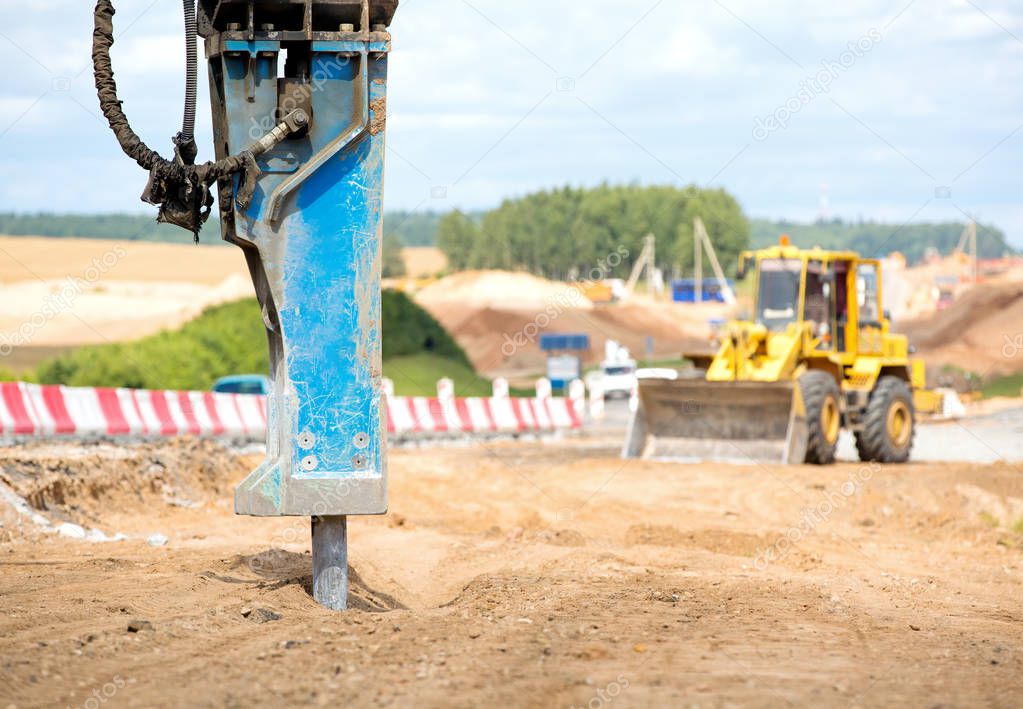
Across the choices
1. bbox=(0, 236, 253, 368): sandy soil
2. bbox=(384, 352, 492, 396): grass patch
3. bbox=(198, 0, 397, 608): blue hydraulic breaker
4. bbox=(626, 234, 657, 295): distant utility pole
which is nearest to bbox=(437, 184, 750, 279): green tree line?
bbox=(626, 234, 657, 295): distant utility pole

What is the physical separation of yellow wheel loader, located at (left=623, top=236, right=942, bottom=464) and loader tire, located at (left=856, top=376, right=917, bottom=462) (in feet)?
0.05

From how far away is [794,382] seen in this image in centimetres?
1959

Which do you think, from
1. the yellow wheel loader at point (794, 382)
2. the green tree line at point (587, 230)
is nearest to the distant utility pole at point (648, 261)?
the green tree line at point (587, 230)

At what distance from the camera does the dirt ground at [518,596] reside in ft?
18.6

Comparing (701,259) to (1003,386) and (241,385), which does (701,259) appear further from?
(241,385)

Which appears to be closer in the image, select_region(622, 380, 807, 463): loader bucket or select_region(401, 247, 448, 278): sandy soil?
select_region(622, 380, 807, 463): loader bucket

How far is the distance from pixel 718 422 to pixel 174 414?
27.4 feet

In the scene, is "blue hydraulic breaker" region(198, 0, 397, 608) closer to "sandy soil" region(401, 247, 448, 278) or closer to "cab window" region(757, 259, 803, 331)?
"cab window" region(757, 259, 803, 331)

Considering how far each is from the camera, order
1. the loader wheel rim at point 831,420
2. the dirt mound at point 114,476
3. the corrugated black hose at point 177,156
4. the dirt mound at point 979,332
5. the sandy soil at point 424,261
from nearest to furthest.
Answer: the corrugated black hose at point 177,156, the dirt mound at point 114,476, the loader wheel rim at point 831,420, the dirt mound at point 979,332, the sandy soil at point 424,261

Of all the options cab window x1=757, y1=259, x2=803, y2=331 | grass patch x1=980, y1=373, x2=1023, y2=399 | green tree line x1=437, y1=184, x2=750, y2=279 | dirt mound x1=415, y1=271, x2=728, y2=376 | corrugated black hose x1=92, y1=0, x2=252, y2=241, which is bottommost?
grass patch x1=980, y1=373, x2=1023, y2=399

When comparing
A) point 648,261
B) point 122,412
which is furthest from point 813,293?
point 648,261

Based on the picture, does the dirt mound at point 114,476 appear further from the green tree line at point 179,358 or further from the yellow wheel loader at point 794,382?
the green tree line at point 179,358

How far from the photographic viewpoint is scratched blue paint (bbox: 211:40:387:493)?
743 cm

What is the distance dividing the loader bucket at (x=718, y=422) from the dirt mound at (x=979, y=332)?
A: 40003 millimetres
